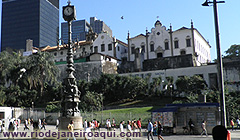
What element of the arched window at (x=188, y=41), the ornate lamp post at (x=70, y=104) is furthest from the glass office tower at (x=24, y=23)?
the ornate lamp post at (x=70, y=104)

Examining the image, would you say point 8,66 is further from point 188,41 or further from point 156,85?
point 188,41

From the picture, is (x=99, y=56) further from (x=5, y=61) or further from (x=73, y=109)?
(x=73, y=109)

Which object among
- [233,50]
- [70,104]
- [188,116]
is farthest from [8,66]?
[233,50]

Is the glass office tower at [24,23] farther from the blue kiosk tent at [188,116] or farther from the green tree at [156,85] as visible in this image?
the blue kiosk tent at [188,116]

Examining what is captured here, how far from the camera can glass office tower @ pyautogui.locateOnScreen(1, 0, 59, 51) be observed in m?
140

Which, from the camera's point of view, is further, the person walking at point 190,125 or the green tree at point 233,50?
the green tree at point 233,50

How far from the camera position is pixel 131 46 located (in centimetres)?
7506

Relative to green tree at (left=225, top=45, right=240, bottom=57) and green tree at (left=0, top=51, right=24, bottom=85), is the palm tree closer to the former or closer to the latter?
green tree at (left=0, top=51, right=24, bottom=85)

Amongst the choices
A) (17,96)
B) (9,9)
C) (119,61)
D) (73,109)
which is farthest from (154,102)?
(9,9)

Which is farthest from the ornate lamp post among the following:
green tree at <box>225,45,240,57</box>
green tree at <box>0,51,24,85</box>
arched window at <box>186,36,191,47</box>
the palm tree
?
green tree at <box>225,45,240,57</box>

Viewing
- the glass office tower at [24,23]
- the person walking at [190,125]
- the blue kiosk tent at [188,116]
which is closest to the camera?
the person walking at [190,125]

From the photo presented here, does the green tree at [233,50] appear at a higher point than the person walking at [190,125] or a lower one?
higher

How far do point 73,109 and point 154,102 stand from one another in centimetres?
3559

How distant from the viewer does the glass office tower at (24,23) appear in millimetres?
140500
